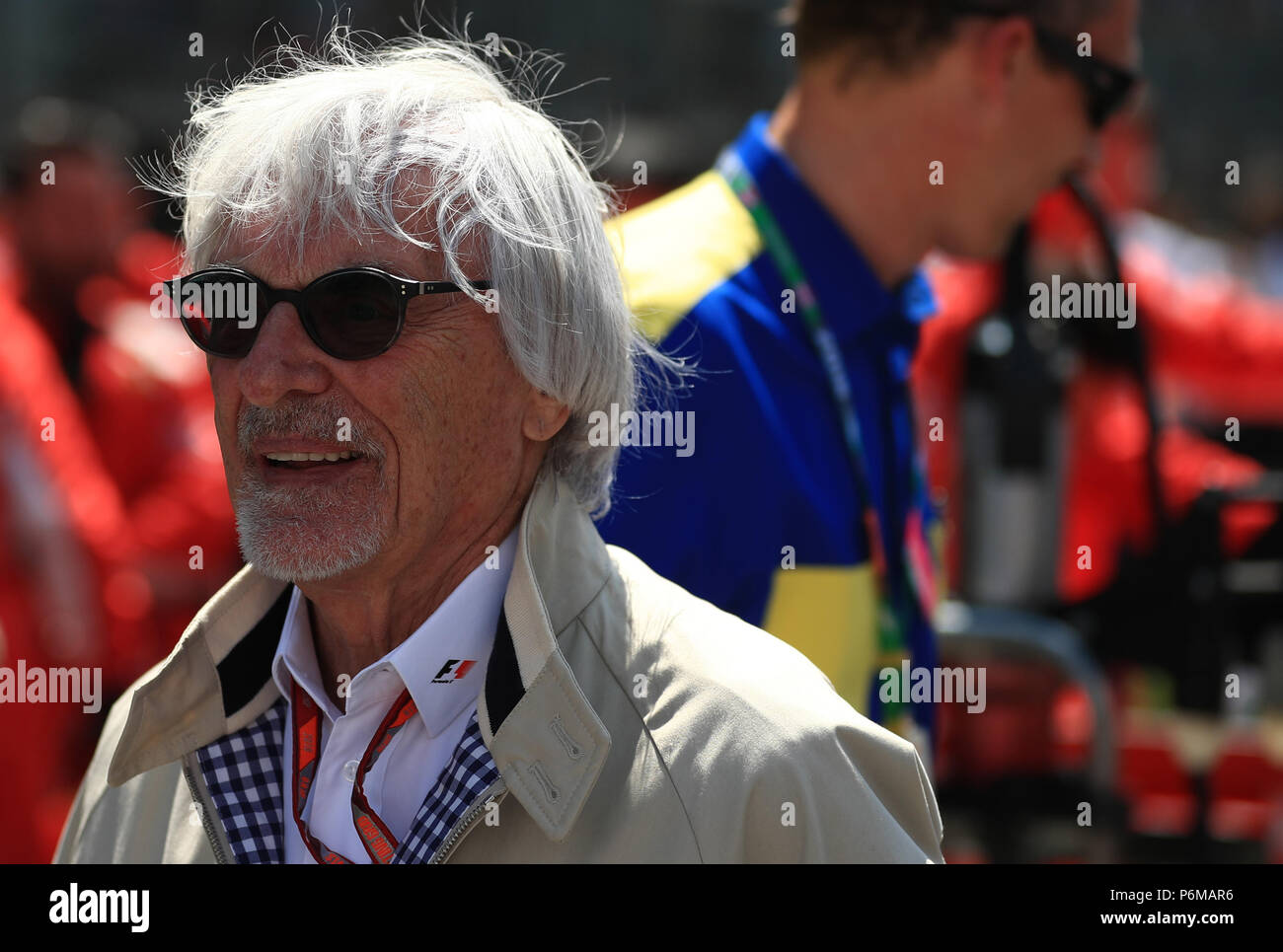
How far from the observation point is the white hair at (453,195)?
1.82 meters

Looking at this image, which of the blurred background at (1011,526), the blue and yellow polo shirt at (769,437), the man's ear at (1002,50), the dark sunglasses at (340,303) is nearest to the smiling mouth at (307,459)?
the dark sunglasses at (340,303)

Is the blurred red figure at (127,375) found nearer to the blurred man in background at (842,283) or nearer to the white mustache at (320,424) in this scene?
the blurred man in background at (842,283)

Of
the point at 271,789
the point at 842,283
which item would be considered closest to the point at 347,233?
the point at 271,789

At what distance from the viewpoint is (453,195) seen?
183 centimetres

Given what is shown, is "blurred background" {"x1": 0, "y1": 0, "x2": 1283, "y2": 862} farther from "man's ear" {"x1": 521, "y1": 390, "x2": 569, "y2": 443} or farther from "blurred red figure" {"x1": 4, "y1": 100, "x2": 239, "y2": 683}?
"man's ear" {"x1": 521, "y1": 390, "x2": 569, "y2": 443}

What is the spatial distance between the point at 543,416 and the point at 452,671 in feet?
1.14

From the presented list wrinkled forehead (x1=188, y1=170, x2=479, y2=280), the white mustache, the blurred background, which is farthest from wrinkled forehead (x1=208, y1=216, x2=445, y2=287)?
the blurred background

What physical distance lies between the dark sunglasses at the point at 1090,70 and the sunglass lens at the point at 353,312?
4.79ft

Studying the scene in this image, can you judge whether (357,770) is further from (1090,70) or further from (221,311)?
(1090,70)

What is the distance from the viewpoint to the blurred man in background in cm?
232

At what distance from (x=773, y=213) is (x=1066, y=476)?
1950mm

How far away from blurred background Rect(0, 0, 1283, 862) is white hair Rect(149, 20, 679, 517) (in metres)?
1.87

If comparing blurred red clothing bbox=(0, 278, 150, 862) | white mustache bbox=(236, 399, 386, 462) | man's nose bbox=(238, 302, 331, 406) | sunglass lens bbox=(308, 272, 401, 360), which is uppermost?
sunglass lens bbox=(308, 272, 401, 360)
